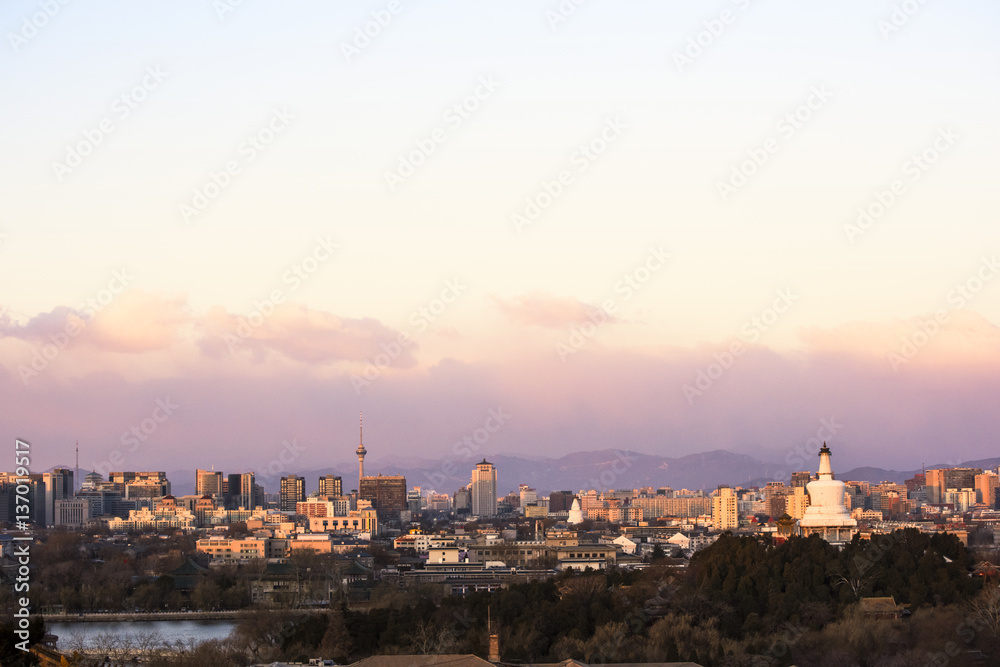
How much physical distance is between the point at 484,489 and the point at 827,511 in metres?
109

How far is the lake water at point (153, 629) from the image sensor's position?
146ft

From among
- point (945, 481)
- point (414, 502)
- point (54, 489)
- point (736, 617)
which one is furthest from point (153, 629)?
point (414, 502)

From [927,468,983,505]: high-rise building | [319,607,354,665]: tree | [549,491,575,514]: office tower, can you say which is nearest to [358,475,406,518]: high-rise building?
[549,491,575,514]: office tower

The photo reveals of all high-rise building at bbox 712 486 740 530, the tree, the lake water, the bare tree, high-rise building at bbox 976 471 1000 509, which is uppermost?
high-rise building at bbox 976 471 1000 509

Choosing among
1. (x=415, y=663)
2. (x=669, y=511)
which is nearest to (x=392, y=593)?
(x=415, y=663)

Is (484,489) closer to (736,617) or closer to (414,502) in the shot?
(414,502)

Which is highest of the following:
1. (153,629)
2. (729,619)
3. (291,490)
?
(291,490)

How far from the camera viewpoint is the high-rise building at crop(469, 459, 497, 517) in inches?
5925

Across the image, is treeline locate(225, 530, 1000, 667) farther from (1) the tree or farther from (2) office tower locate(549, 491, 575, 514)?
(2) office tower locate(549, 491, 575, 514)

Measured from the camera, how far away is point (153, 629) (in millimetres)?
49531

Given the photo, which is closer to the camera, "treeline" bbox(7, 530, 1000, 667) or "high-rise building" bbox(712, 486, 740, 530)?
"treeline" bbox(7, 530, 1000, 667)

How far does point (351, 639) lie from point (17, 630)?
37.9ft

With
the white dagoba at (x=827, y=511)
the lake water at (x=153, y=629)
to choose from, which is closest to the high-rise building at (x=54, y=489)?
the lake water at (x=153, y=629)

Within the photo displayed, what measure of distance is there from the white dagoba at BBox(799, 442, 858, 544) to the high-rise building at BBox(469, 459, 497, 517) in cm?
10724
